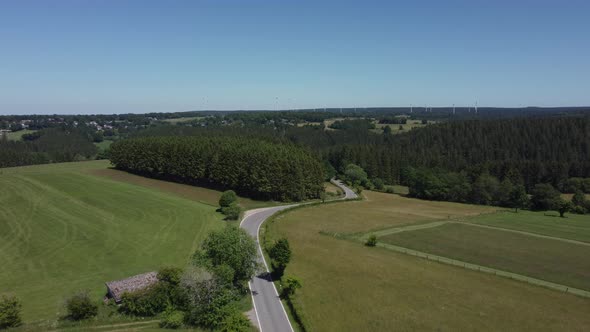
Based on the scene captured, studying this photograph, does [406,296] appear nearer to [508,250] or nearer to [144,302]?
[144,302]

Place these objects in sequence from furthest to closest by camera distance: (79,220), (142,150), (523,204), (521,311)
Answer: (142,150)
(523,204)
(79,220)
(521,311)

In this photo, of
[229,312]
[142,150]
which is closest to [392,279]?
[229,312]

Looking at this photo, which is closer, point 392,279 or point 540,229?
point 392,279

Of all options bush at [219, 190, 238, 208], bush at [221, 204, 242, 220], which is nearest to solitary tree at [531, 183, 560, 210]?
bush at [221, 204, 242, 220]

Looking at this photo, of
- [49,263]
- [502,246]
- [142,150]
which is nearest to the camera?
[49,263]

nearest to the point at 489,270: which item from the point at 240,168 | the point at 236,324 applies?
the point at 236,324

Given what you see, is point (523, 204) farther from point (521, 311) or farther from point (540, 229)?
point (521, 311)
